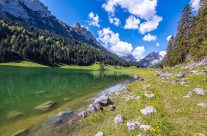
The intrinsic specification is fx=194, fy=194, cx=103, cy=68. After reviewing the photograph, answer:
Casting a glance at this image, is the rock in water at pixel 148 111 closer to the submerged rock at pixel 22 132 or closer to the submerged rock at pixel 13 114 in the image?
the submerged rock at pixel 22 132

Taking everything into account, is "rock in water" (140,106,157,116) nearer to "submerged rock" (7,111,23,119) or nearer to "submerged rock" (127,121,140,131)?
"submerged rock" (127,121,140,131)

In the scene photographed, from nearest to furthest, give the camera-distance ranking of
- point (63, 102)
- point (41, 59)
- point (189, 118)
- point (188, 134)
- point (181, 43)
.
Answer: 1. point (188, 134)
2. point (189, 118)
3. point (63, 102)
4. point (181, 43)
5. point (41, 59)

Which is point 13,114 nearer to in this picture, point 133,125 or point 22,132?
point 22,132

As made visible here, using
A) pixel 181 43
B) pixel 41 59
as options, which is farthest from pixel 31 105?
pixel 41 59

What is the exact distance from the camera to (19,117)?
72.6 feet

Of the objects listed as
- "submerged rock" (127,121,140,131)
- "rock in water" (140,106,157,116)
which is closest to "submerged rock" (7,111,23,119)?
"submerged rock" (127,121,140,131)

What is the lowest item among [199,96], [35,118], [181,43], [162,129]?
[35,118]

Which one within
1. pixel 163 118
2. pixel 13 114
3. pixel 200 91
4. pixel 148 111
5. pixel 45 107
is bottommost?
pixel 13 114

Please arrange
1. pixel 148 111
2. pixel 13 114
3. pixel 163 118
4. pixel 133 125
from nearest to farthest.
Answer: pixel 133 125
pixel 163 118
pixel 148 111
pixel 13 114

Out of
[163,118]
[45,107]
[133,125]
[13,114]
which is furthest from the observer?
[45,107]

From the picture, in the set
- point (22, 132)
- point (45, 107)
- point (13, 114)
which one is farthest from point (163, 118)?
point (13, 114)

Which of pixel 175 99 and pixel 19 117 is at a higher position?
pixel 175 99

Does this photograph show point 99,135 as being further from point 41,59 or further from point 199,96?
point 41,59

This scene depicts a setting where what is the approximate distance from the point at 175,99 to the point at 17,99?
2399cm
